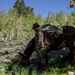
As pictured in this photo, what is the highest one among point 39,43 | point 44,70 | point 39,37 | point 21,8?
point 21,8

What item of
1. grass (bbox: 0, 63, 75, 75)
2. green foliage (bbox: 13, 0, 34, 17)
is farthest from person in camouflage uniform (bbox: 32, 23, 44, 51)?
green foliage (bbox: 13, 0, 34, 17)

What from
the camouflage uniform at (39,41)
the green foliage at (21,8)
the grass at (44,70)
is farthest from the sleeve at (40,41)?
the green foliage at (21,8)

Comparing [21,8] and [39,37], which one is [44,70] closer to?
[39,37]

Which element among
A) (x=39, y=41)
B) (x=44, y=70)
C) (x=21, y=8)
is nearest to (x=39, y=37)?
(x=39, y=41)

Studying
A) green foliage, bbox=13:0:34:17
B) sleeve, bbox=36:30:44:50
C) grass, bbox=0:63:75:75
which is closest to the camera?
grass, bbox=0:63:75:75

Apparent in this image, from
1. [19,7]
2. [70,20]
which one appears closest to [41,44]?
[70,20]

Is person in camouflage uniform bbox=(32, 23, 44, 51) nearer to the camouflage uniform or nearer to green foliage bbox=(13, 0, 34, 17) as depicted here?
the camouflage uniform

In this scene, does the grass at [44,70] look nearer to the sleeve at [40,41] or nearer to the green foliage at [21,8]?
the sleeve at [40,41]

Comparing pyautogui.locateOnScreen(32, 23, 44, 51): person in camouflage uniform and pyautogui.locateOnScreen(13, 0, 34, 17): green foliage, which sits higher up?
pyautogui.locateOnScreen(13, 0, 34, 17): green foliage

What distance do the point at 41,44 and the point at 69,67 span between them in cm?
145

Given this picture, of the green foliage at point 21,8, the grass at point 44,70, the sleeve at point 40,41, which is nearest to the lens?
the grass at point 44,70

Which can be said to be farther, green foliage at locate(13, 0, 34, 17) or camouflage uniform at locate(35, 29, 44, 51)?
green foliage at locate(13, 0, 34, 17)

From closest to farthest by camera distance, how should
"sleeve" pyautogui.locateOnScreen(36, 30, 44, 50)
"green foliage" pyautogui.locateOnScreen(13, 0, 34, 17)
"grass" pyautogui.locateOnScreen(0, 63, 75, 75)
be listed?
"grass" pyautogui.locateOnScreen(0, 63, 75, 75) < "sleeve" pyautogui.locateOnScreen(36, 30, 44, 50) < "green foliage" pyautogui.locateOnScreen(13, 0, 34, 17)

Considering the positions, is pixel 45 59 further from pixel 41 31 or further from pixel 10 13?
pixel 10 13
